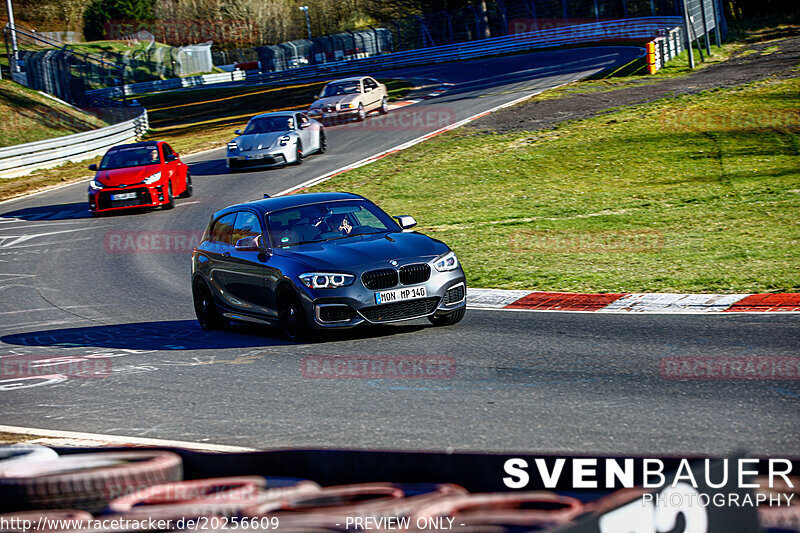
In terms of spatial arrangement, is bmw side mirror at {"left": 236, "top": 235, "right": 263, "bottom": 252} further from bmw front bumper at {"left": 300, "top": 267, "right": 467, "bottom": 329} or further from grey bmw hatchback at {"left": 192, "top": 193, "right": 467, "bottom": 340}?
bmw front bumper at {"left": 300, "top": 267, "right": 467, "bottom": 329}

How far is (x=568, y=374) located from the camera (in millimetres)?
7980

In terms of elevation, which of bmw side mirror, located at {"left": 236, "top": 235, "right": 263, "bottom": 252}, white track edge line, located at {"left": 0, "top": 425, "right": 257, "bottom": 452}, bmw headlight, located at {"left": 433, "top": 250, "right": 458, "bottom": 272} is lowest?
white track edge line, located at {"left": 0, "top": 425, "right": 257, "bottom": 452}

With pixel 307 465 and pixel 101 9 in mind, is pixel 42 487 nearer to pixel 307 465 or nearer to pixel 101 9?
pixel 307 465

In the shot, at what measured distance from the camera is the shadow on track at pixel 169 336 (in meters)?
10.8

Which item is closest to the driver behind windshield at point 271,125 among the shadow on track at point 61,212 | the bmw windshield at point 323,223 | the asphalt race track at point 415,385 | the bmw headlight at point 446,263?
the shadow on track at point 61,212

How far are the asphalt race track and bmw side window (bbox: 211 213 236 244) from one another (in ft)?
3.75

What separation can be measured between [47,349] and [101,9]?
105001mm

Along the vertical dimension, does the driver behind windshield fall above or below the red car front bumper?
above

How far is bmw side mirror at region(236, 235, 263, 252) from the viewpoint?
11.2m

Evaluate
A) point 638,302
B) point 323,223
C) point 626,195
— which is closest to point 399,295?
point 323,223

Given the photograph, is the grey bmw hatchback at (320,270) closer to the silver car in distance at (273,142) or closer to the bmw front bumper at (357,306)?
the bmw front bumper at (357,306)

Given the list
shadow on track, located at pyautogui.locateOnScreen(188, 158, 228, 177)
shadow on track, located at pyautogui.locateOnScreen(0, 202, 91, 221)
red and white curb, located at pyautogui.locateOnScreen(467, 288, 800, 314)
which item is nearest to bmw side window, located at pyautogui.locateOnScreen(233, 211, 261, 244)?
red and white curb, located at pyautogui.locateOnScreen(467, 288, 800, 314)

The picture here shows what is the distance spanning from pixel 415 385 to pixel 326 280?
2438 millimetres

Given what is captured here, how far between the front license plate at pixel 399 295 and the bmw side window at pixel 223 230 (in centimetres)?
271
